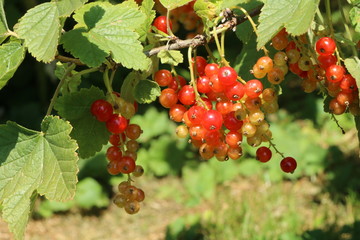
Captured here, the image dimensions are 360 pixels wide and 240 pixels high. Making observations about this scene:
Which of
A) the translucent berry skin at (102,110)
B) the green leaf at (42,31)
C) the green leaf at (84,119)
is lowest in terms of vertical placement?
the green leaf at (84,119)

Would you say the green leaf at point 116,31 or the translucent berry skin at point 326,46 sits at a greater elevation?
the green leaf at point 116,31

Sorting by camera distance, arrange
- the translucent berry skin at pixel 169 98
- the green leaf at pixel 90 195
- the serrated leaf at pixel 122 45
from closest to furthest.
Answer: the serrated leaf at pixel 122 45, the translucent berry skin at pixel 169 98, the green leaf at pixel 90 195

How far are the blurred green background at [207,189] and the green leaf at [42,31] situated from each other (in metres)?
2.31

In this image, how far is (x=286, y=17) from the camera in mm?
1099

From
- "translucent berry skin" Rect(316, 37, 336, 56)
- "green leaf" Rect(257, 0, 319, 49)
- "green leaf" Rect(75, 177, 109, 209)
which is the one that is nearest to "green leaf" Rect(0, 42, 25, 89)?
"green leaf" Rect(257, 0, 319, 49)

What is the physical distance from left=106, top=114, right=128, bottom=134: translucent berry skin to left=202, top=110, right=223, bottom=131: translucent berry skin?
0.74 feet

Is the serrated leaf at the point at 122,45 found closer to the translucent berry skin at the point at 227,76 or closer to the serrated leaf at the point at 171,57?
the serrated leaf at the point at 171,57

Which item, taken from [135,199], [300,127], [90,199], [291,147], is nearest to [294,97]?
[300,127]

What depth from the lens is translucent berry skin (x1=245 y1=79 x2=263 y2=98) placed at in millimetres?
1171

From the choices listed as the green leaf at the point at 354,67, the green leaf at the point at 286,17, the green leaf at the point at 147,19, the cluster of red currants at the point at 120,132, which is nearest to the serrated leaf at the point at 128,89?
the cluster of red currants at the point at 120,132

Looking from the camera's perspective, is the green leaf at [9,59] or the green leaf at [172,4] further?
the green leaf at [172,4]

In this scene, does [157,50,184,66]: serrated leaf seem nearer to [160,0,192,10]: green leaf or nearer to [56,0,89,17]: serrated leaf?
[160,0,192,10]: green leaf

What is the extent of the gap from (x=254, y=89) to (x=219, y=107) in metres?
0.09

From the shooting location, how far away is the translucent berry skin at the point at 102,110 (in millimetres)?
1282
